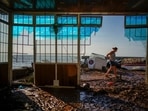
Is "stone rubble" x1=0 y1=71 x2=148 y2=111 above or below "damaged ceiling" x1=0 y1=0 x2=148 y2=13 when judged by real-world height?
below

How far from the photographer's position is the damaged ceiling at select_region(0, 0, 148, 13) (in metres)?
7.46

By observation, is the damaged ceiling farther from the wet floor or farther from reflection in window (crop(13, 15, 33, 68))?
the wet floor

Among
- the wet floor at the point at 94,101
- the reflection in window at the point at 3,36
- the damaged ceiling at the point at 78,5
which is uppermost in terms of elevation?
the damaged ceiling at the point at 78,5

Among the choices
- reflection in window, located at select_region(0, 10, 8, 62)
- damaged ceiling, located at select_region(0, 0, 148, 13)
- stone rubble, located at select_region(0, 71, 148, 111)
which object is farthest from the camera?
reflection in window, located at select_region(0, 10, 8, 62)

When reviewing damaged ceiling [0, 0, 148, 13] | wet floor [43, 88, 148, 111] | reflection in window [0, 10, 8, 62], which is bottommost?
wet floor [43, 88, 148, 111]

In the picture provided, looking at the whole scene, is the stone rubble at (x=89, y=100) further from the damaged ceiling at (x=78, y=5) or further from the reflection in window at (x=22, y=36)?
the damaged ceiling at (x=78, y=5)

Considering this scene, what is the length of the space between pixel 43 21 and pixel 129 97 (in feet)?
13.9

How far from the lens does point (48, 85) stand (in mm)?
9547

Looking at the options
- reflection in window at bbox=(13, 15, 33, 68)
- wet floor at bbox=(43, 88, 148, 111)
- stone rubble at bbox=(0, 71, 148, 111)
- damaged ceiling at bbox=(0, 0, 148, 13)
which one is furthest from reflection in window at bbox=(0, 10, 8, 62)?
wet floor at bbox=(43, 88, 148, 111)

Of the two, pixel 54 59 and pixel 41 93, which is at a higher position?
pixel 54 59

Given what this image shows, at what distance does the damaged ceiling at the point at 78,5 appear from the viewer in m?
7.46

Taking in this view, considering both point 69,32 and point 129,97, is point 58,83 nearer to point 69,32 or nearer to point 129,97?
point 69,32

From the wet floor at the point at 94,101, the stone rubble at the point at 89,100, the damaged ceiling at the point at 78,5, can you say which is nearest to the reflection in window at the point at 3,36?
the damaged ceiling at the point at 78,5

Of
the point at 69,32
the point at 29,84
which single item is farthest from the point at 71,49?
the point at 29,84
